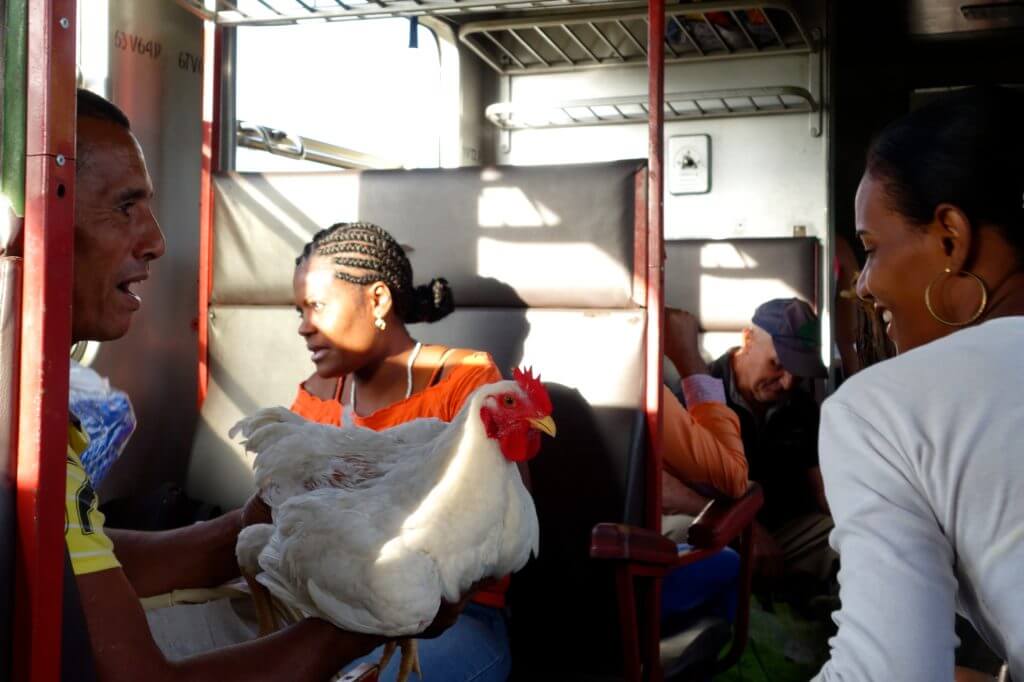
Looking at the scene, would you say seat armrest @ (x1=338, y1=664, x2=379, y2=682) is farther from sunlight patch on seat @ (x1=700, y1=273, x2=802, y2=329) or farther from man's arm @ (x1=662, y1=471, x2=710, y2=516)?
sunlight patch on seat @ (x1=700, y1=273, x2=802, y2=329)

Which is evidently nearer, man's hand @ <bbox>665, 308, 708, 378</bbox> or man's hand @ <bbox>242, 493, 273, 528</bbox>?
man's hand @ <bbox>242, 493, 273, 528</bbox>

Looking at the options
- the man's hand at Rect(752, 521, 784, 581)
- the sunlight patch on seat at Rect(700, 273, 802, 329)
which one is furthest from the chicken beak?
the sunlight patch on seat at Rect(700, 273, 802, 329)

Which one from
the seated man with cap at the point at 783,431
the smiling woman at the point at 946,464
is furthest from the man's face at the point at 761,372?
the smiling woman at the point at 946,464

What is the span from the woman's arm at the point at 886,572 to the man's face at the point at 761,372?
249cm

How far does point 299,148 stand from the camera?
10.6 ft

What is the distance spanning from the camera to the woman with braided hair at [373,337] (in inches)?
86.0

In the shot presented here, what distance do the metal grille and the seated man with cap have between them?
1.27 meters

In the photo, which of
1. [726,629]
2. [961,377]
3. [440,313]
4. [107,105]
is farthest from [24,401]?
[726,629]

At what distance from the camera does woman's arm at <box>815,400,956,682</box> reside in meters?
0.84

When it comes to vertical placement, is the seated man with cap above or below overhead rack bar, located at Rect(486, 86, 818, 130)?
below

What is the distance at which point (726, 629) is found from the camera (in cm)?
254

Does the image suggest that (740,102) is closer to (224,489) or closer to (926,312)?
(224,489)

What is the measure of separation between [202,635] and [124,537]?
0.71ft

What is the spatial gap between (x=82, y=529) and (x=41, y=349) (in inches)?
12.1
